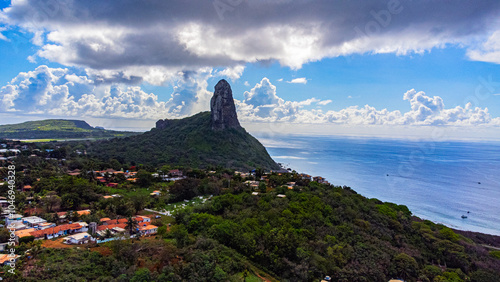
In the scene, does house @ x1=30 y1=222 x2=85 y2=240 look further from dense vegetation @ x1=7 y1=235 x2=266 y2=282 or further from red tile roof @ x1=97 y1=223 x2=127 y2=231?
dense vegetation @ x1=7 y1=235 x2=266 y2=282

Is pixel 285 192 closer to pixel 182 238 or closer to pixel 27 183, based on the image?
pixel 182 238

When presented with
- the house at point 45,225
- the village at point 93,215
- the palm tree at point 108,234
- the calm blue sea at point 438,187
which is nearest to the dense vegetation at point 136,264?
the palm tree at point 108,234

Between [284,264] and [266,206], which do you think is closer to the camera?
[284,264]

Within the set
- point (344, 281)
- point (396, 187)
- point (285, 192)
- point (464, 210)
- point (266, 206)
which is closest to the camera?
point (344, 281)

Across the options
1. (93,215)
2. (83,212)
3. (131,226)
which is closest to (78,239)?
(131,226)

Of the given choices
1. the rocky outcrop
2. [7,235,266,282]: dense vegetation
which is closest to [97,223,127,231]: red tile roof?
[7,235,266,282]: dense vegetation

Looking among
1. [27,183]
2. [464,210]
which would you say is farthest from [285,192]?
[464,210]

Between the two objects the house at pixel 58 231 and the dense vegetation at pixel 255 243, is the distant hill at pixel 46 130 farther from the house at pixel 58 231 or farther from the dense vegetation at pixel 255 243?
the house at pixel 58 231
